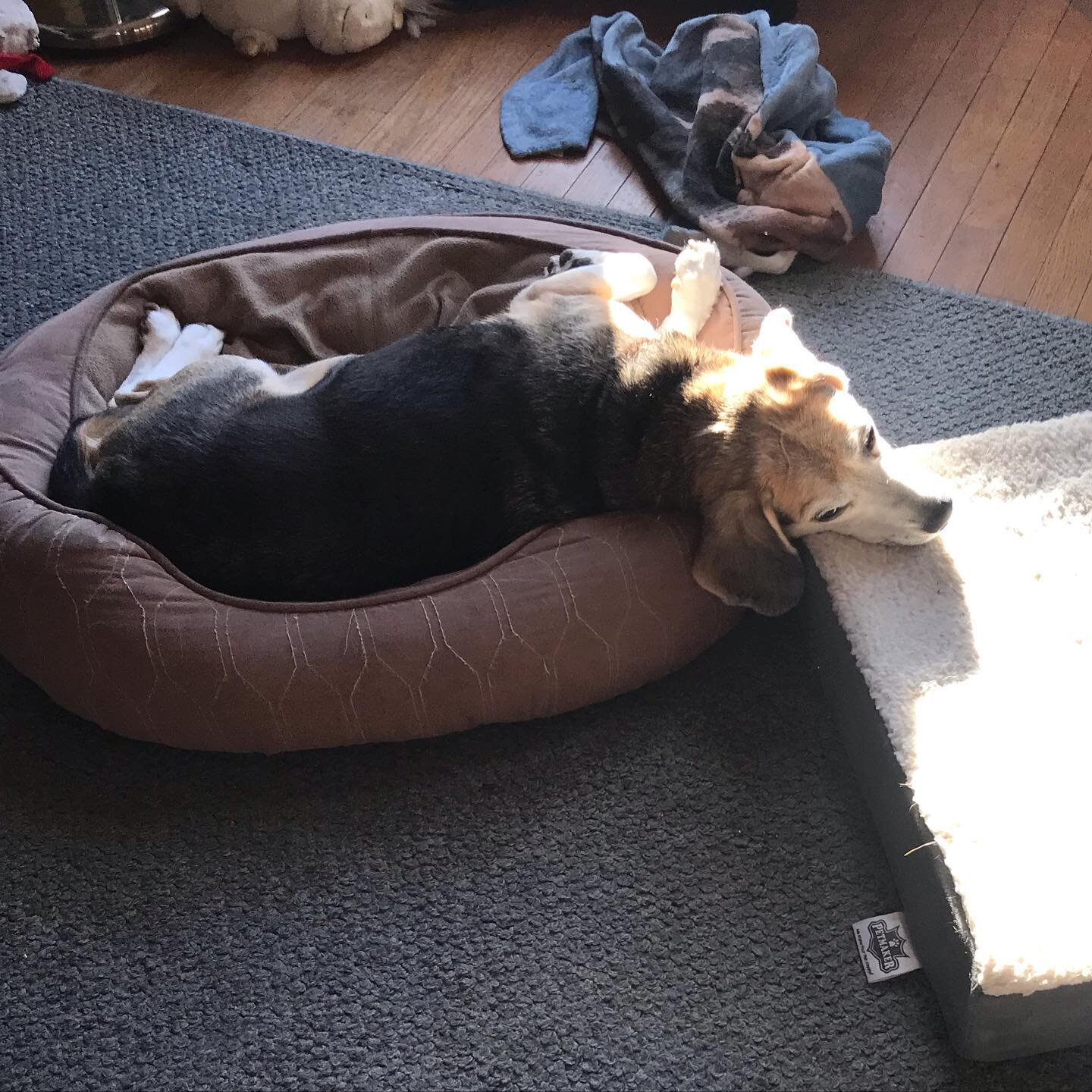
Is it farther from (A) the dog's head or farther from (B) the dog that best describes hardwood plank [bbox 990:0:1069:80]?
(A) the dog's head

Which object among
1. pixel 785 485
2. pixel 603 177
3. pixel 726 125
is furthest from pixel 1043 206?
pixel 785 485

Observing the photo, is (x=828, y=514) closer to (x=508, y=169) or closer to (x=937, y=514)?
(x=937, y=514)

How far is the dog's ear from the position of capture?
101 inches

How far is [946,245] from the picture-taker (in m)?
3.90

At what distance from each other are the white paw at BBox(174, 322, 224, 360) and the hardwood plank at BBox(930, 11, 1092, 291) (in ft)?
7.99

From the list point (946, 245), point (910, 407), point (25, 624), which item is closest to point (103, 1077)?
point (25, 624)

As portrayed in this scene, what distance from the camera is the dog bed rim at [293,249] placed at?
8.64ft

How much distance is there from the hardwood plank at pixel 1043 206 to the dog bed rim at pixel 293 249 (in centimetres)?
124

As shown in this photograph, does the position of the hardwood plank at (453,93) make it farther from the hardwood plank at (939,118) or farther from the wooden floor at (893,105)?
the hardwood plank at (939,118)

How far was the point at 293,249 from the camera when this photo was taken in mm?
3387

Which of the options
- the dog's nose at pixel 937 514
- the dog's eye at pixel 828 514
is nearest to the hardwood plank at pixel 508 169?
the dog's eye at pixel 828 514

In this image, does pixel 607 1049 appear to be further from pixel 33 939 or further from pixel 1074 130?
pixel 1074 130

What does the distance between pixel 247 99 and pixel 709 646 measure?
318 cm

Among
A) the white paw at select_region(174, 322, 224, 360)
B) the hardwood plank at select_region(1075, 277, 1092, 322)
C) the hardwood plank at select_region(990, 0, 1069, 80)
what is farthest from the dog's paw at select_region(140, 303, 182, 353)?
the hardwood plank at select_region(990, 0, 1069, 80)
